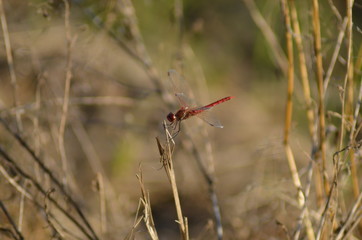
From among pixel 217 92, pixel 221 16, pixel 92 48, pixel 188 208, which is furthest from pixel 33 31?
pixel 221 16

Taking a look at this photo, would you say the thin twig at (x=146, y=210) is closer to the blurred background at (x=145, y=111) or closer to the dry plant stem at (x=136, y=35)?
the blurred background at (x=145, y=111)

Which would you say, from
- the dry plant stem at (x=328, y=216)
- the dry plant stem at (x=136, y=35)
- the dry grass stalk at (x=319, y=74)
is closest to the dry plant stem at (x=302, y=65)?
the dry grass stalk at (x=319, y=74)

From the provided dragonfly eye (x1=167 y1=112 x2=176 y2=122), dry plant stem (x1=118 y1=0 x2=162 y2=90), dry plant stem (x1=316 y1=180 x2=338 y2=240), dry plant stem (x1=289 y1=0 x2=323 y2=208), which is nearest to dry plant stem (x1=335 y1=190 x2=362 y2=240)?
dry plant stem (x1=316 y1=180 x2=338 y2=240)

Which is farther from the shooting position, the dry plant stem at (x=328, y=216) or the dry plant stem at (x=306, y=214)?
the dry plant stem at (x=306, y=214)

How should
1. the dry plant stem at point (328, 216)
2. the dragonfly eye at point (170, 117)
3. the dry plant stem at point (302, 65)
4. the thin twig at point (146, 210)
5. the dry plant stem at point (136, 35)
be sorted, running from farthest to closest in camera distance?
the dry plant stem at point (136, 35), the dry plant stem at point (302, 65), the dragonfly eye at point (170, 117), the dry plant stem at point (328, 216), the thin twig at point (146, 210)

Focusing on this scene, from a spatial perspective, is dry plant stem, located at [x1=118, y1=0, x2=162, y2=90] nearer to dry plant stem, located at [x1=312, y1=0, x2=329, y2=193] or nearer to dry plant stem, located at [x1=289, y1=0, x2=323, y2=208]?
dry plant stem, located at [x1=289, y1=0, x2=323, y2=208]

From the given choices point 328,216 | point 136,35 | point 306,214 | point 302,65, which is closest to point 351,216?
point 328,216

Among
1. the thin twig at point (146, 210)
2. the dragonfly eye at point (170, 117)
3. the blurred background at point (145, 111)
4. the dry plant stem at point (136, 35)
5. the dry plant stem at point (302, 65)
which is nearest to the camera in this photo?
the thin twig at point (146, 210)

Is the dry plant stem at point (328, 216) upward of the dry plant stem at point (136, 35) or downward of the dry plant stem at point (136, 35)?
downward
